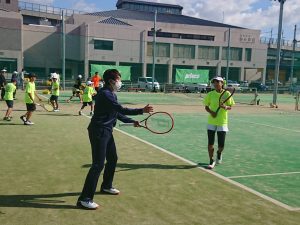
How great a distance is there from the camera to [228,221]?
18.7 ft

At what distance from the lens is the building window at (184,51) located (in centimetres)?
7100

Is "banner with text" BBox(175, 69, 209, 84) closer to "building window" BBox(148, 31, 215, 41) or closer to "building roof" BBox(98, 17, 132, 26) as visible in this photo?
"building roof" BBox(98, 17, 132, 26)

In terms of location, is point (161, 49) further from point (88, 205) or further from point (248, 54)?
point (88, 205)

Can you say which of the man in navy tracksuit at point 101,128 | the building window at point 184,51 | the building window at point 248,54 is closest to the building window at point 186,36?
the building window at point 184,51

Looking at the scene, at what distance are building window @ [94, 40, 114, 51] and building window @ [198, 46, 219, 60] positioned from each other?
1704 centimetres

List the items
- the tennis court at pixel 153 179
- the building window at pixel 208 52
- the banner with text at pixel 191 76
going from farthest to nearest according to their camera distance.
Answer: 1. the building window at pixel 208 52
2. the banner with text at pixel 191 76
3. the tennis court at pixel 153 179

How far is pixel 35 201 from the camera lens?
6.28m


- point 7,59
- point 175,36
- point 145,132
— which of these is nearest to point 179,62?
point 175,36

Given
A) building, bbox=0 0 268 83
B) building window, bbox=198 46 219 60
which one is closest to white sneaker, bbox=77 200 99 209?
building, bbox=0 0 268 83

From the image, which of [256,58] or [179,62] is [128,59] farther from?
[256,58]

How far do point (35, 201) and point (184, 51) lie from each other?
67.0 meters

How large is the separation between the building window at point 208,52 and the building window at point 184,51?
146cm

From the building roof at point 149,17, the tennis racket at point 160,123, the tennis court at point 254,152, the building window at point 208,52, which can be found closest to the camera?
the tennis court at point 254,152

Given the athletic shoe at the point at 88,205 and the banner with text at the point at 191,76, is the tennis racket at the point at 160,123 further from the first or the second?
the banner with text at the point at 191,76
